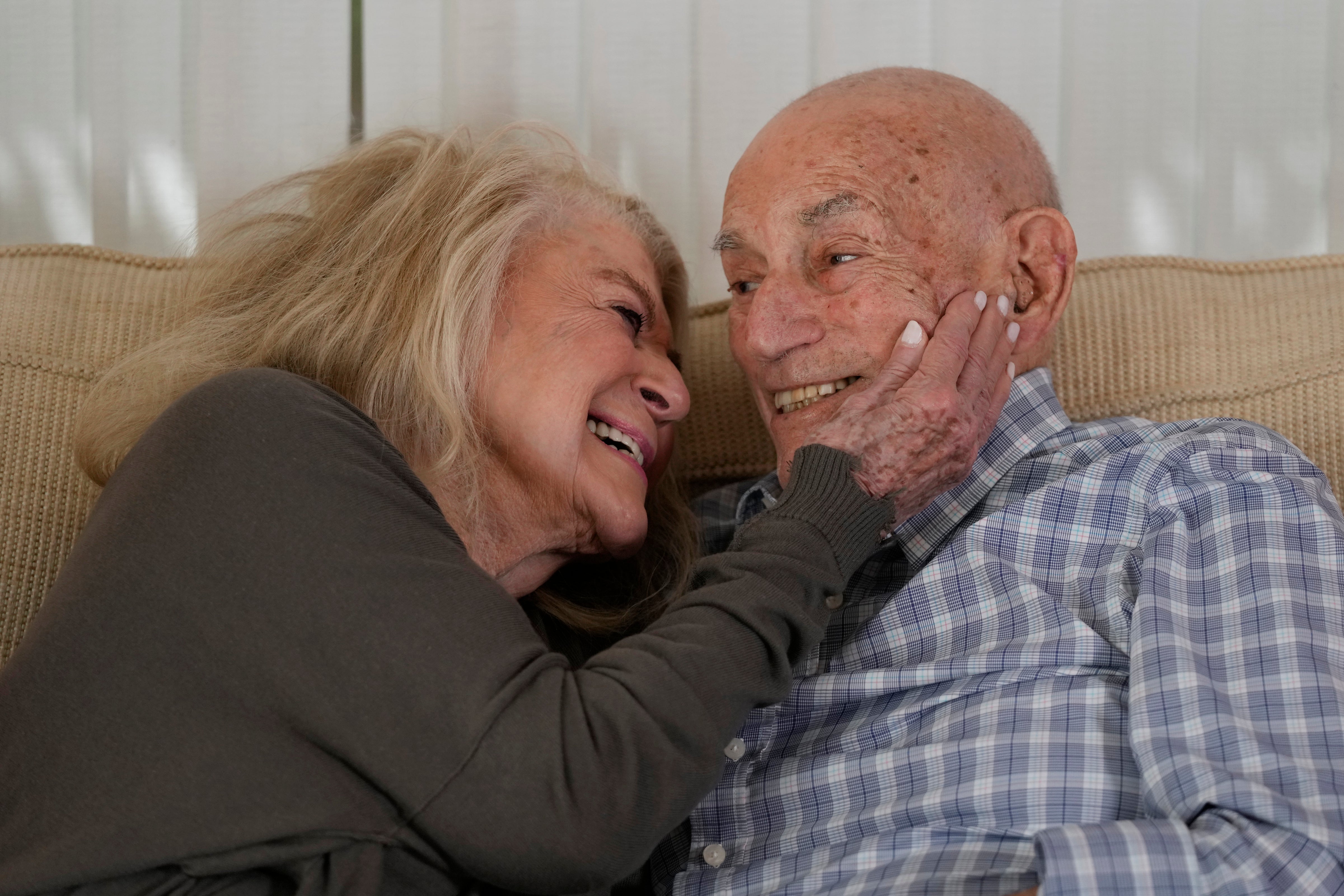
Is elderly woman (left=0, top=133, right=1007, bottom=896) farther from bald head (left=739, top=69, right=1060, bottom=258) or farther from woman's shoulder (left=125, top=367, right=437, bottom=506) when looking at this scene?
bald head (left=739, top=69, right=1060, bottom=258)

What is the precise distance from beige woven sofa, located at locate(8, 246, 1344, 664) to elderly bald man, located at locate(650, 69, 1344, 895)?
21cm

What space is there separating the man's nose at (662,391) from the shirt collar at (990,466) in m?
0.38

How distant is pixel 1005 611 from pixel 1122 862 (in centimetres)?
38

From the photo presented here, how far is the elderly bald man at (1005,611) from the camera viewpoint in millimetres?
1099

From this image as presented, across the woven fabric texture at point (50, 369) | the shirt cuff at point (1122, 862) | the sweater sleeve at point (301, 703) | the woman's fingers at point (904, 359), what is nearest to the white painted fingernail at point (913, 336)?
the woman's fingers at point (904, 359)

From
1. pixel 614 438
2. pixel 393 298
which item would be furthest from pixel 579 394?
pixel 393 298

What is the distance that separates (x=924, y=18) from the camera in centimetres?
221

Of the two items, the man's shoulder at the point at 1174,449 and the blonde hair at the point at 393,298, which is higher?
the blonde hair at the point at 393,298

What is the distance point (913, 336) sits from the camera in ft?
4.99

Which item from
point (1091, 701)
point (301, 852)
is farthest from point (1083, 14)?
point (301, 852)

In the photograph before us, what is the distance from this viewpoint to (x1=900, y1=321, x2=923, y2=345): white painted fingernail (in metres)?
1.52

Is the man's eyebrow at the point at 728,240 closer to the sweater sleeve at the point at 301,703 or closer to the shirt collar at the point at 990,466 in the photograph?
the shirt collar at the point at 990,466

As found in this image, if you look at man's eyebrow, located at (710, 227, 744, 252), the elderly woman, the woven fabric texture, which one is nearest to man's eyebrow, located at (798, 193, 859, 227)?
man's eyebrow, located at (710, 227, 744, 252)

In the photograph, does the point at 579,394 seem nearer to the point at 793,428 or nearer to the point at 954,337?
the point at 793,428
